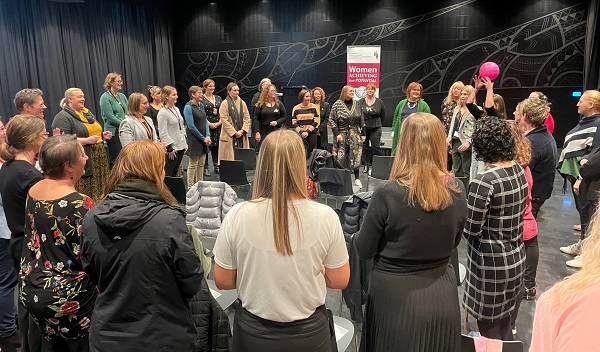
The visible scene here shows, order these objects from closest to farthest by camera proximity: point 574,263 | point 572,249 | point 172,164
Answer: point 574,263
point 572,249
point 172,164

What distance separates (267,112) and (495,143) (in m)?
4.46

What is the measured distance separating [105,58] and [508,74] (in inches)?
320

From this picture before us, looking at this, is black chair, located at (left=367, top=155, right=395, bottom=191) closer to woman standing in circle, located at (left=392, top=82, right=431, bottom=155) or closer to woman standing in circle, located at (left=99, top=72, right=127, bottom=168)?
woman standing in circle, located at (left=392, top=82, right=431, bottom=155)

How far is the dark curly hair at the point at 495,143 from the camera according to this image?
216cm

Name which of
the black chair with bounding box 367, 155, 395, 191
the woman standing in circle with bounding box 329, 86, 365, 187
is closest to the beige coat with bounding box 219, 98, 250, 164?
the woman standing in circle with bounding box 329, 86, 365, 187

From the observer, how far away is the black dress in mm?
1751

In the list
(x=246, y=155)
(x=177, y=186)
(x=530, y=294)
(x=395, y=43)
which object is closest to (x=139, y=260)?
(x=177, y=186)

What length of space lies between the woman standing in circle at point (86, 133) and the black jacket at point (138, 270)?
2.78 m

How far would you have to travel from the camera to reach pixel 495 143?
2.16m

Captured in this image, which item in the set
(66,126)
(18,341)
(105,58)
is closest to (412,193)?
(18,341)

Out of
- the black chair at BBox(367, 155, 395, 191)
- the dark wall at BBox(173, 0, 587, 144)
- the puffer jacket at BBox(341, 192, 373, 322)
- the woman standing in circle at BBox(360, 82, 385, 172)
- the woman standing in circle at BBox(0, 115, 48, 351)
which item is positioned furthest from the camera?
the dark wall at BBox(173, 0, 587, 144)

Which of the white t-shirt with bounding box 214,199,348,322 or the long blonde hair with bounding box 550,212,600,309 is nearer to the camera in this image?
the long blonde hair with bounding box 550,212,600,309

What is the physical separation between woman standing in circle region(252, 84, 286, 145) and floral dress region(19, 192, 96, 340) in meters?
4.50

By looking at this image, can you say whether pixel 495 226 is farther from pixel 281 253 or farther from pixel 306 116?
pixel 306 116
